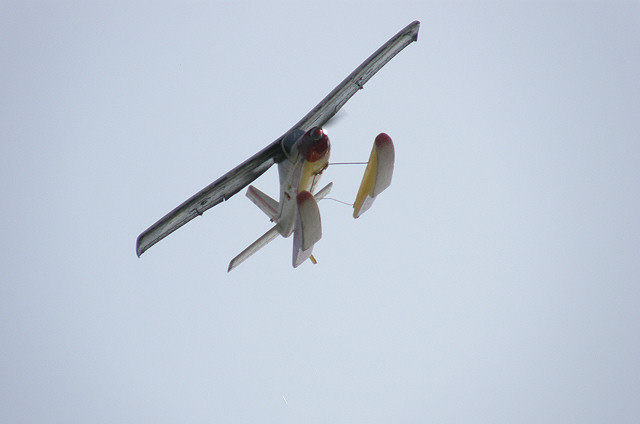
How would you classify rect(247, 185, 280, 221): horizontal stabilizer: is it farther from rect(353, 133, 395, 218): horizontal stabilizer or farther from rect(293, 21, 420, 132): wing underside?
rect(353, 133, 395, 218): horizontal stabilizer

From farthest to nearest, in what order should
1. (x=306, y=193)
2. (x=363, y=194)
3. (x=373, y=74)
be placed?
1. (x=373, y=74)
2. (x=363, y=194)
3. (x=306, y=193)

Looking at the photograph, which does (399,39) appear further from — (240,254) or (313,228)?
(240,254)

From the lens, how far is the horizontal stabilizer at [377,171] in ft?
48.3

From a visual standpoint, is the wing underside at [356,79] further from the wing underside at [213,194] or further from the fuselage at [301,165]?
the wing underside at [213,194]

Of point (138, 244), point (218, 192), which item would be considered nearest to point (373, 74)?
point (218, 192)

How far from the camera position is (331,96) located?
51.6ft

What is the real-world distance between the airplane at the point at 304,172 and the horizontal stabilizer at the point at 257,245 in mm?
196

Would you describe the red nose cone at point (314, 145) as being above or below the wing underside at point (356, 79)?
below

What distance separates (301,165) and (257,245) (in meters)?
2.90

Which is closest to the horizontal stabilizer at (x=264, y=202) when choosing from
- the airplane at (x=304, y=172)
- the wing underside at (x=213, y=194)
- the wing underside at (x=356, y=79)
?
the airplane at (x=304, y=172)

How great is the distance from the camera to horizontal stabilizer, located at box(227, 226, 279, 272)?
16.7 metres

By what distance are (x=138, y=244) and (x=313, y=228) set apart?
382 centimetres

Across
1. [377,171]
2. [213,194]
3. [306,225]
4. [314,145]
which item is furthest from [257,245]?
[377,171]

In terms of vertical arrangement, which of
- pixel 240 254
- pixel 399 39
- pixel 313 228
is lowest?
pixel 313 228
